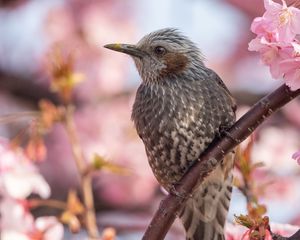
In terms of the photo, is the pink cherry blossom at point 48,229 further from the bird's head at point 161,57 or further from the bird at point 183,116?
the bird's head at point 161,57

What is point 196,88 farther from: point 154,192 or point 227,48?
point 227,48

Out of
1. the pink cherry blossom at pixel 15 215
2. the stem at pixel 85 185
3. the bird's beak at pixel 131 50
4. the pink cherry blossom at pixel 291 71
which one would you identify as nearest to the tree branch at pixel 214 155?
the pink cherry blossom at pixel 291 71

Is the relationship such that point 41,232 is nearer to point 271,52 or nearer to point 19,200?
point 19,200

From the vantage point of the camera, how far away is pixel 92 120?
4.64 meters

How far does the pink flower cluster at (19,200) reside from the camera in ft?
8.77

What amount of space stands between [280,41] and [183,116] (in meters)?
0.92

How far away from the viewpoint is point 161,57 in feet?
10.1

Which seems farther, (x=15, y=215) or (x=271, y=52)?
(x=15, y=215)

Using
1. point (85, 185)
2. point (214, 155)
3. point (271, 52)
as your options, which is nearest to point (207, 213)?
point (85, 185)

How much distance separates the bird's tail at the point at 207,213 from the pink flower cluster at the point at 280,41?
3.36 feet

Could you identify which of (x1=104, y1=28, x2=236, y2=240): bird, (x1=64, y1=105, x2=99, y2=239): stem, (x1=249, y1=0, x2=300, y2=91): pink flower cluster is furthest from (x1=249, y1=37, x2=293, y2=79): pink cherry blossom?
(x1=64, y1=105, x2=99, y2=239): stem

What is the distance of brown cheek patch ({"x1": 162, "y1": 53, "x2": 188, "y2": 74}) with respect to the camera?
3080 mm

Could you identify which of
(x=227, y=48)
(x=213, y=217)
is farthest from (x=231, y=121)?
(x=227, y=48)

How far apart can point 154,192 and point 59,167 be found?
55cm
